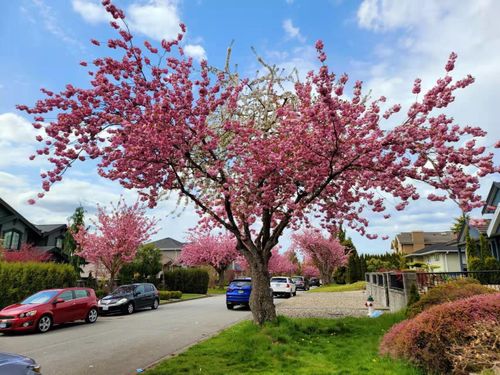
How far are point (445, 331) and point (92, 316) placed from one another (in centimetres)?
1459

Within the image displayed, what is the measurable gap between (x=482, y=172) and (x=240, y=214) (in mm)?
6676

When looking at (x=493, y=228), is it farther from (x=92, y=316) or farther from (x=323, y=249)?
(x=323, y=249)

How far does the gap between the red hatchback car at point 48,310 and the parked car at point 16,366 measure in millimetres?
10557

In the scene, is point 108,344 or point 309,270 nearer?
point 108,344

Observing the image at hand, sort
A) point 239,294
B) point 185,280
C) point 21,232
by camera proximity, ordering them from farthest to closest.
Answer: point 185,280, point 21,232, point 239,294

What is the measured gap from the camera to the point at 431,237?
65812 mm

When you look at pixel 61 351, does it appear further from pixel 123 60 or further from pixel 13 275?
pixel 13 275

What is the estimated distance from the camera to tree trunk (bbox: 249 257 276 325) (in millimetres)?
11172

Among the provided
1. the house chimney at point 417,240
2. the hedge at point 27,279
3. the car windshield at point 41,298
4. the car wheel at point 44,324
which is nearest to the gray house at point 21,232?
the hedge at point 27,279

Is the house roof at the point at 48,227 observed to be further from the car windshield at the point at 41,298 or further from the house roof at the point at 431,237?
the house roof at the point at 431,237

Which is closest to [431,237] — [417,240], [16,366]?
[417,240]

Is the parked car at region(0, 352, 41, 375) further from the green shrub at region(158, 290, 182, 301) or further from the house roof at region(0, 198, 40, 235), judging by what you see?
the house roof at region(0, 198, 40, 235)

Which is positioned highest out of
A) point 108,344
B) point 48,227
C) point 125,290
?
point 48,227

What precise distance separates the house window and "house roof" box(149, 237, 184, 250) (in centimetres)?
2891
